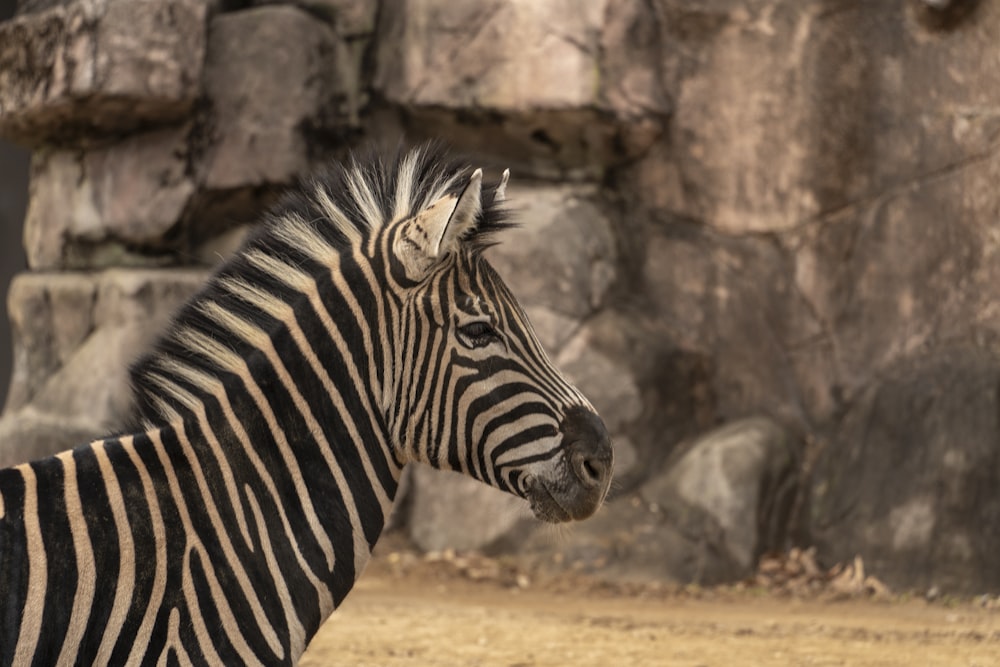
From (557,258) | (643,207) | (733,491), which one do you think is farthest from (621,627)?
(643,207)

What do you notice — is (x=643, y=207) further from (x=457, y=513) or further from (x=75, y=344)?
(x=75, y=344)

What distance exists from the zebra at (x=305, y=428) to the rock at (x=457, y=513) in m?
6.27

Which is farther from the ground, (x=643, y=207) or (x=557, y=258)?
(x=643, y=207)

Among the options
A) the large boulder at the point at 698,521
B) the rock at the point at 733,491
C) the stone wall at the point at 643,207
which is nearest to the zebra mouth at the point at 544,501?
the large boulder at the point at 698,521

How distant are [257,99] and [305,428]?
7554 millimetres

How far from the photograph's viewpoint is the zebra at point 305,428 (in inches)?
123

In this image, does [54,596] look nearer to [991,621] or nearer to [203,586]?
[203,586]

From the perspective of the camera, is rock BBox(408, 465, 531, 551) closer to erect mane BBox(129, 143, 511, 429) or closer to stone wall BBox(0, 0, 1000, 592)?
stone wall BBox(0, 0, 1000, 592)

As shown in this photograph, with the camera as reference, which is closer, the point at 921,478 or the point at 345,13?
the point at 921,478

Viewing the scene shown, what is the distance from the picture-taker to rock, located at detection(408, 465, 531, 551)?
32.6 ft

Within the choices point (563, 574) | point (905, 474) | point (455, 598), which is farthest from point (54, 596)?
point (905, 474)

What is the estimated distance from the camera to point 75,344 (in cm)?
1060

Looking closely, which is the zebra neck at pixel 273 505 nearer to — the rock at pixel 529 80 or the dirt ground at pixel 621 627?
the dirt ground at pixel 621 627

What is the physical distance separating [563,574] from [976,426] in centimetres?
322
